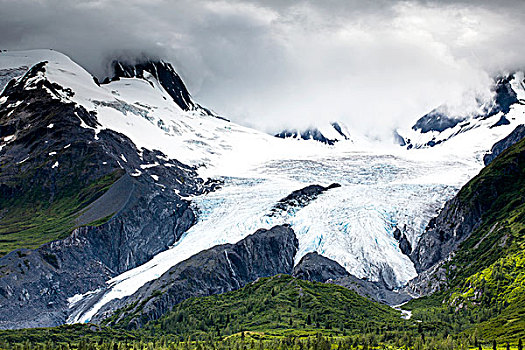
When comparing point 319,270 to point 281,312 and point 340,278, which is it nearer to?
point 340,278

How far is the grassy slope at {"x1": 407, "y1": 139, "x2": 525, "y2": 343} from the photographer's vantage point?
138000 millimetres

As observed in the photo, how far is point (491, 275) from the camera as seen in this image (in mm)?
156125

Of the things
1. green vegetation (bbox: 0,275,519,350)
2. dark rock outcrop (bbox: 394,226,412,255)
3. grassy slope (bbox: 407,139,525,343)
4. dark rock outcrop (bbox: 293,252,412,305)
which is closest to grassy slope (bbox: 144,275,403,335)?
green vegetation (bbox: 0,275,519,350)

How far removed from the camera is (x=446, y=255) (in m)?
183

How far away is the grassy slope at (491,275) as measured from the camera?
13800cm

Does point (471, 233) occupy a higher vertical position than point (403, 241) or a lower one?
higher

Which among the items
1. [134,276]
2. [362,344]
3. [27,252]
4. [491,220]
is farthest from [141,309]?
[491,220]

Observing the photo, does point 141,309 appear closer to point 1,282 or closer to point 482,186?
point 1,282

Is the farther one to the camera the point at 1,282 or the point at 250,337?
the point at 1,282

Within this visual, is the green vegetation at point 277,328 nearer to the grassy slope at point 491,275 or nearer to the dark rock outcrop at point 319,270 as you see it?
the grassy slope at point 491,275

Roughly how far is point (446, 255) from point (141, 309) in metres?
76.7

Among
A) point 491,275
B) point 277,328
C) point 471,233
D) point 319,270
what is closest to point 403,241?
point 471,233

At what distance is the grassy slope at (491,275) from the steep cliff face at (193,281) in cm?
4958

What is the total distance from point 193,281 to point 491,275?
236 feet
